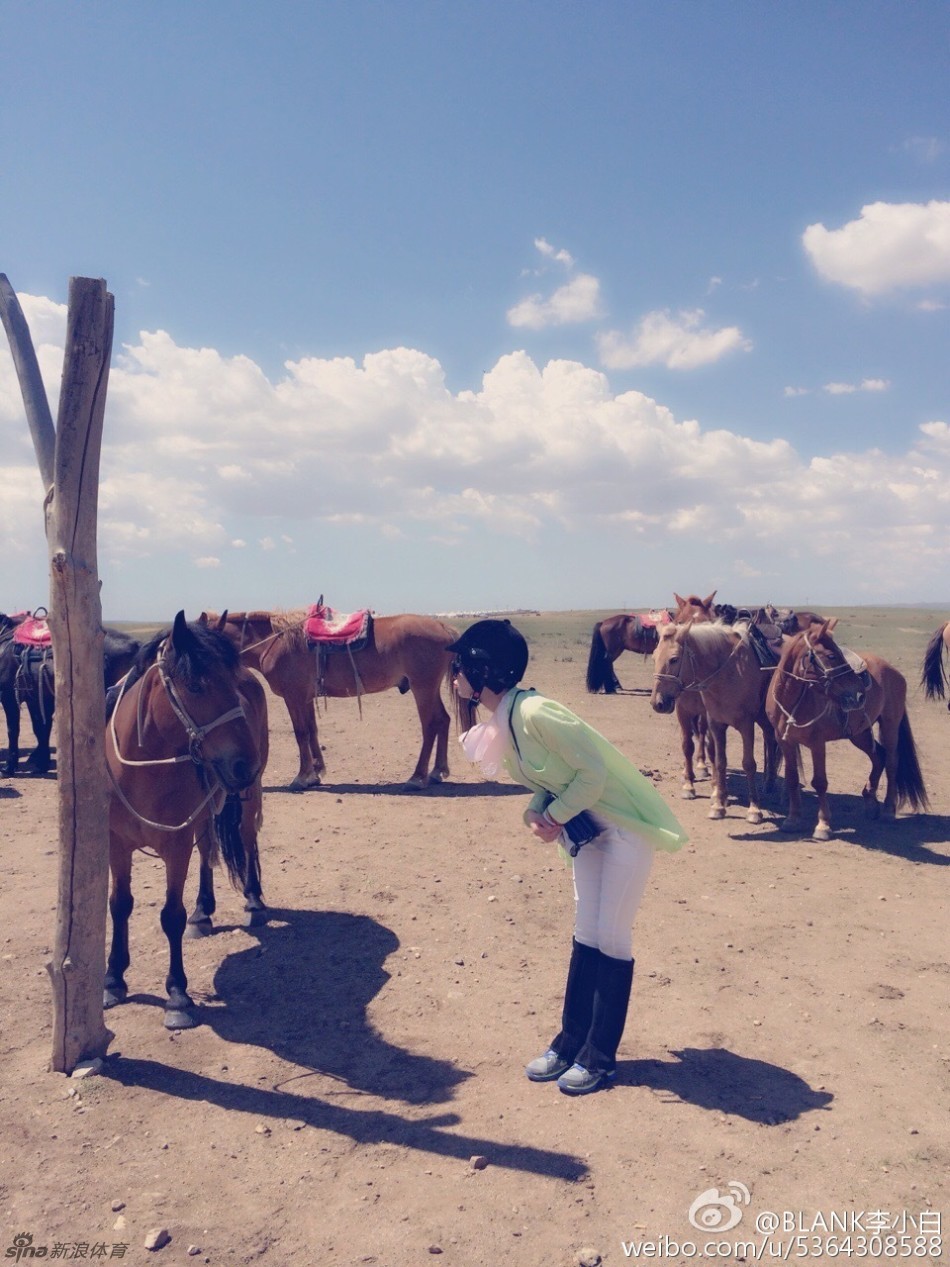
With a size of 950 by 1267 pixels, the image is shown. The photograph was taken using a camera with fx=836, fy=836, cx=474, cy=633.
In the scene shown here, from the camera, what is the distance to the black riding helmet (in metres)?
3.74

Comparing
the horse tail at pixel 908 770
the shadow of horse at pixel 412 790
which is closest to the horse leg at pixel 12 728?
the shadow of horse at pixel 412 790

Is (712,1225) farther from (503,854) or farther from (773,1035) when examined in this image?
(503,854)

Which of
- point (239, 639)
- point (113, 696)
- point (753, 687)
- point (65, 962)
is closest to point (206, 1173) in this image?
point (65, 962)

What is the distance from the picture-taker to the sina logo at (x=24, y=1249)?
2873 mm

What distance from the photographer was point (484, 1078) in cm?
396

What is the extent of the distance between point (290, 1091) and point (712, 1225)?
76.6 inches

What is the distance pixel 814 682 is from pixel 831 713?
14.1 inches

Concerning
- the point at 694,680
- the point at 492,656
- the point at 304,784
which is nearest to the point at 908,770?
the point at 694,680

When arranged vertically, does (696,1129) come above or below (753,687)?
below

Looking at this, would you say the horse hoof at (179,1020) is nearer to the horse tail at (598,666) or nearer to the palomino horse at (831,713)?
the palomino horse at (831,713)

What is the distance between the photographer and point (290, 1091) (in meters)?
3.90

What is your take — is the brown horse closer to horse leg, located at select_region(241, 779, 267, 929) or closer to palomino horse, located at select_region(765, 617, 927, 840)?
palomino horse, located at select_region(765, 617, 927, 840)

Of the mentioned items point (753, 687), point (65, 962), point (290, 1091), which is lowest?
point (290, 1091)

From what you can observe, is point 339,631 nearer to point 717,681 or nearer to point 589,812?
point 717,681
